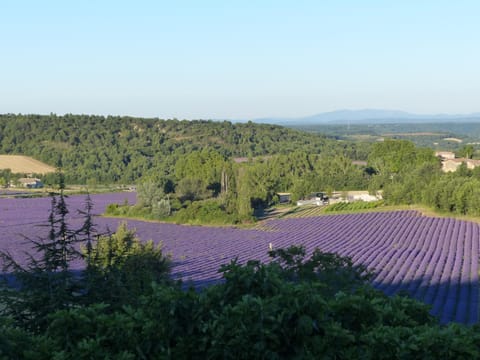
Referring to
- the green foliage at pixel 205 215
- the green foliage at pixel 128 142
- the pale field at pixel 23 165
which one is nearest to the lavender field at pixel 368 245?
the green foliage at pixel 205 215

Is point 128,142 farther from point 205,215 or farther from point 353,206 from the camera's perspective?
point 353,206

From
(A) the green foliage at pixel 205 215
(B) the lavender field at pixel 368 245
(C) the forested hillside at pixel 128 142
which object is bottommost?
(A) the green foliage at pixel 205 215

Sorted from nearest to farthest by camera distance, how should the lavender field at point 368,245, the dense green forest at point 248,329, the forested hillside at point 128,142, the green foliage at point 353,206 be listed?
the dense green forest at point 248,329 < the lavender field at point 368,245 < the green foliage at point 353,206 < the forested hillside at point 128,142

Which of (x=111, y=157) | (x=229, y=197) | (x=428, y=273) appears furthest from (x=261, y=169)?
(x=428, y=273)

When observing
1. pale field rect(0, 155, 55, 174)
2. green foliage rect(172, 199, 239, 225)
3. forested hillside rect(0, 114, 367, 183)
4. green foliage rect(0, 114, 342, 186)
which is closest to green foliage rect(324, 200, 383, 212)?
green foliage rect(172, 199, 239, 225)

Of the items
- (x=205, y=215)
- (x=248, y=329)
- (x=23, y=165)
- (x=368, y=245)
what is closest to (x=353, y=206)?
(x=205, y=215)

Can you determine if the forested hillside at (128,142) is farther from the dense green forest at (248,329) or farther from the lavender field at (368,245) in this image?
the dense green forest at (248,329)
